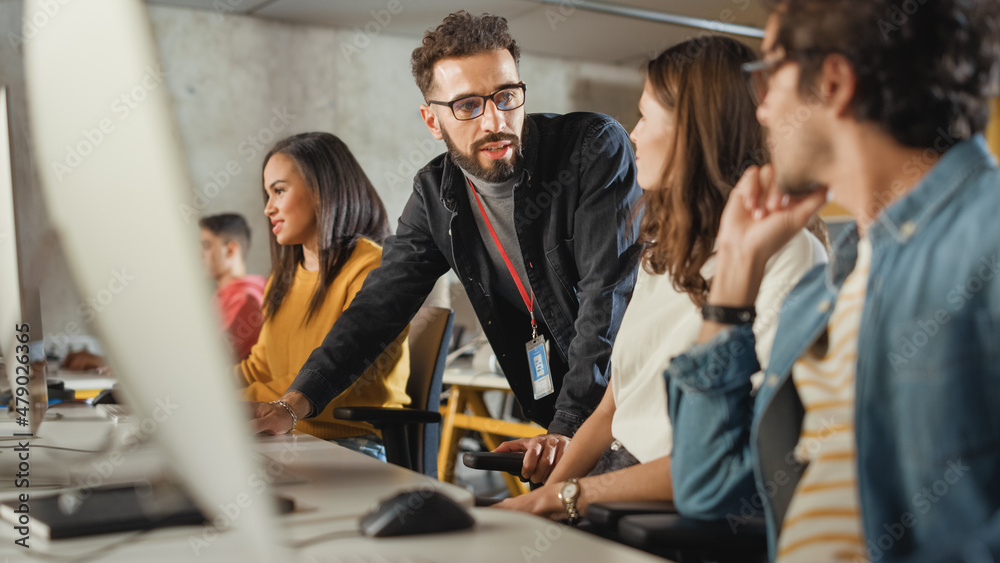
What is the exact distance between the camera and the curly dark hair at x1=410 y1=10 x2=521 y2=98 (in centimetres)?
190

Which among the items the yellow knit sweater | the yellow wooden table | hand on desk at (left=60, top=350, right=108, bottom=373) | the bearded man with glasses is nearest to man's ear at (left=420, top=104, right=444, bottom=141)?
the bearded man with glasses

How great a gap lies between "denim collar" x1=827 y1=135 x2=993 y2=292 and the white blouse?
0.25m

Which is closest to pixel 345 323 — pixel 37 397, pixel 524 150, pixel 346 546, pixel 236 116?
pixel 524 150

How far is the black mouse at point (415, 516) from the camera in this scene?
0.75 metres

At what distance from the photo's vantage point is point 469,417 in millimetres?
3289

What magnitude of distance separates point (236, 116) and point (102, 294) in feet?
16.9

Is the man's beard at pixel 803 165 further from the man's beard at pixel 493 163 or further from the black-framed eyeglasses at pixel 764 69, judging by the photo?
the man's beard at pixel 493 163

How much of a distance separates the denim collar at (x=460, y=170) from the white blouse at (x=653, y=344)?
0.60 meters

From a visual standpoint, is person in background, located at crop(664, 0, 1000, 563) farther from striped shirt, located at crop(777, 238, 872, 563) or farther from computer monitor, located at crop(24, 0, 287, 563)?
computer monitor, located at crop(24, 0, 287, 563)

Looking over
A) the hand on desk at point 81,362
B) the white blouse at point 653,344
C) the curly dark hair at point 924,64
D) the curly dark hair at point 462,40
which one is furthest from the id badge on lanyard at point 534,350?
the hand on desk at point 81,362

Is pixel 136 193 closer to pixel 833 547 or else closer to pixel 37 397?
pixel 833 547

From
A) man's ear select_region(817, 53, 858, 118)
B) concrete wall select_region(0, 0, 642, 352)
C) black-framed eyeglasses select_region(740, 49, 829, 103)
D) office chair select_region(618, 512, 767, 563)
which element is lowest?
office chair select_region(618, 512, 767, 563)

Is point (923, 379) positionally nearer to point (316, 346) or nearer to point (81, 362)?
point (316, 346)

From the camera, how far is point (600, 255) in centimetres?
171
